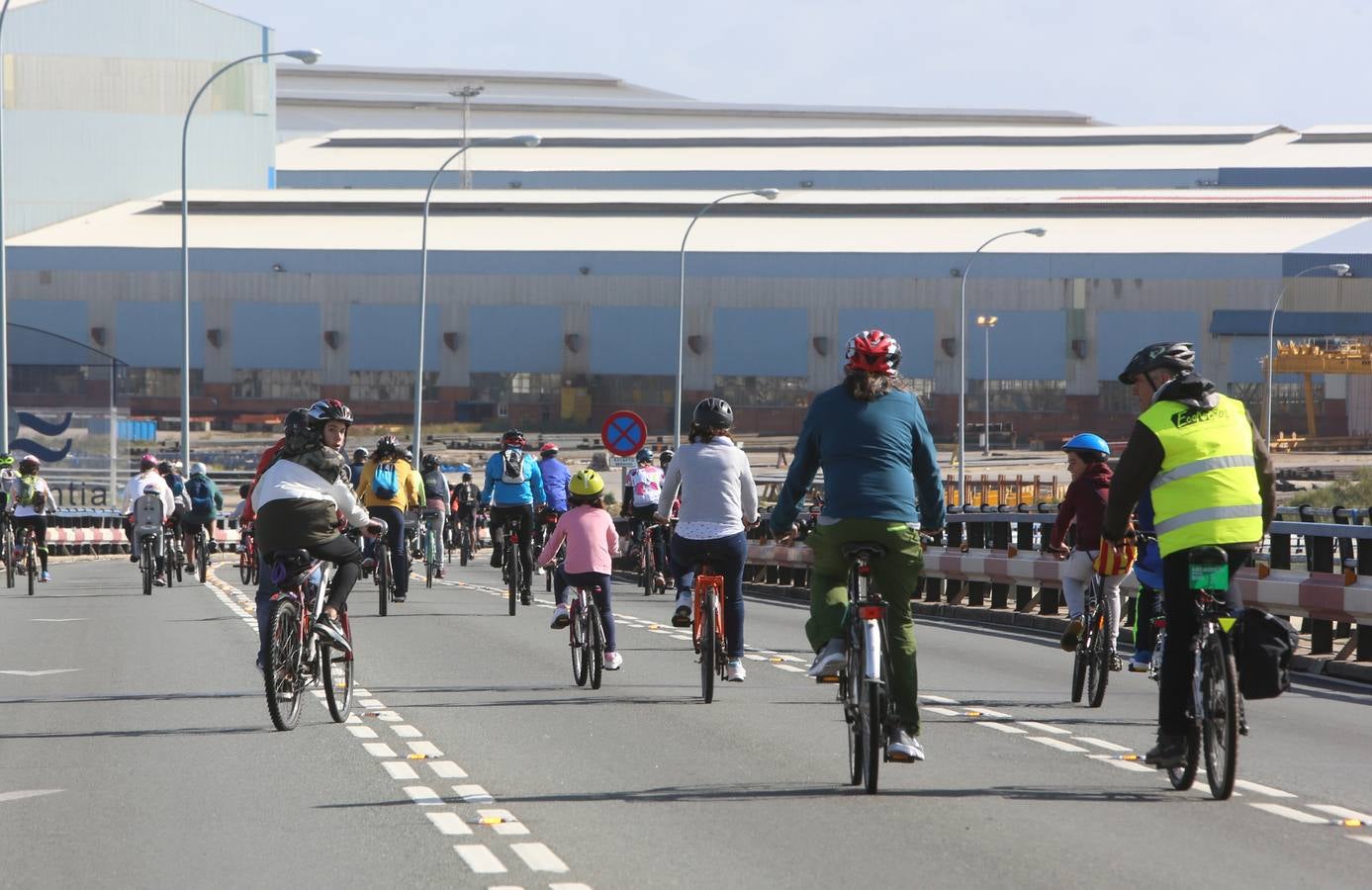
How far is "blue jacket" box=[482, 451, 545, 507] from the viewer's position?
22.0 m

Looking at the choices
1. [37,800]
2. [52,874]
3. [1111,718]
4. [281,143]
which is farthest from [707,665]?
[281,143]

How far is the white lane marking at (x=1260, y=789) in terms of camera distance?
9120 millimetres

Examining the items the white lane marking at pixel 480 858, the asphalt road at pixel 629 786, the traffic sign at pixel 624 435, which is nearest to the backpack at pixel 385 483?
the asphalt road at pixel 629 786

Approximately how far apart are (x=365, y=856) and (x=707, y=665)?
17.7 feet

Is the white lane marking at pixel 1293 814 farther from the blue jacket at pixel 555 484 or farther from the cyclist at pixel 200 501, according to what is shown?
the cyclist at pixel 200 501

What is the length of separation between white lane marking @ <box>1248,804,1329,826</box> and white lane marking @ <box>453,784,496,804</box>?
3.17 m

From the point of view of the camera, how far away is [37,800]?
9.22m

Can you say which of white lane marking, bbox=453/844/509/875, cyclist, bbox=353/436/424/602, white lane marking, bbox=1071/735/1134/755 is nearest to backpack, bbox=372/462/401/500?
cyclist, bbox=353/436/424/602

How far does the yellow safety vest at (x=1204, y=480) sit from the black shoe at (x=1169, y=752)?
75 centimetres

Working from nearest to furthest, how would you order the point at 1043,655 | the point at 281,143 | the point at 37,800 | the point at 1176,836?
the point at 1176,836
the point at 37,800
the point at 1043,655
the point at 281,143

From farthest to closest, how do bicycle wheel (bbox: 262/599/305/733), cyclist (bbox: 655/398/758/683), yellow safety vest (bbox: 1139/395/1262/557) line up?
cyclist (bbox: 655/398/758/683) < bicycle wheel (bbox: 262/599/305/733) < yellow safety vest (bbox: 1139/395/1262/557)

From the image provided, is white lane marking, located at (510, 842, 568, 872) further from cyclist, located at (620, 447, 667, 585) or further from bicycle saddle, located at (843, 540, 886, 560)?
cyclist, located at (620, 447, 667, 585)

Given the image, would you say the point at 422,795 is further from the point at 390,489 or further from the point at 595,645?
the point at 390,489

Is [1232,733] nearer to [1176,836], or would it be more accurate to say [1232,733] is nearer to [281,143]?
[1176,836]
